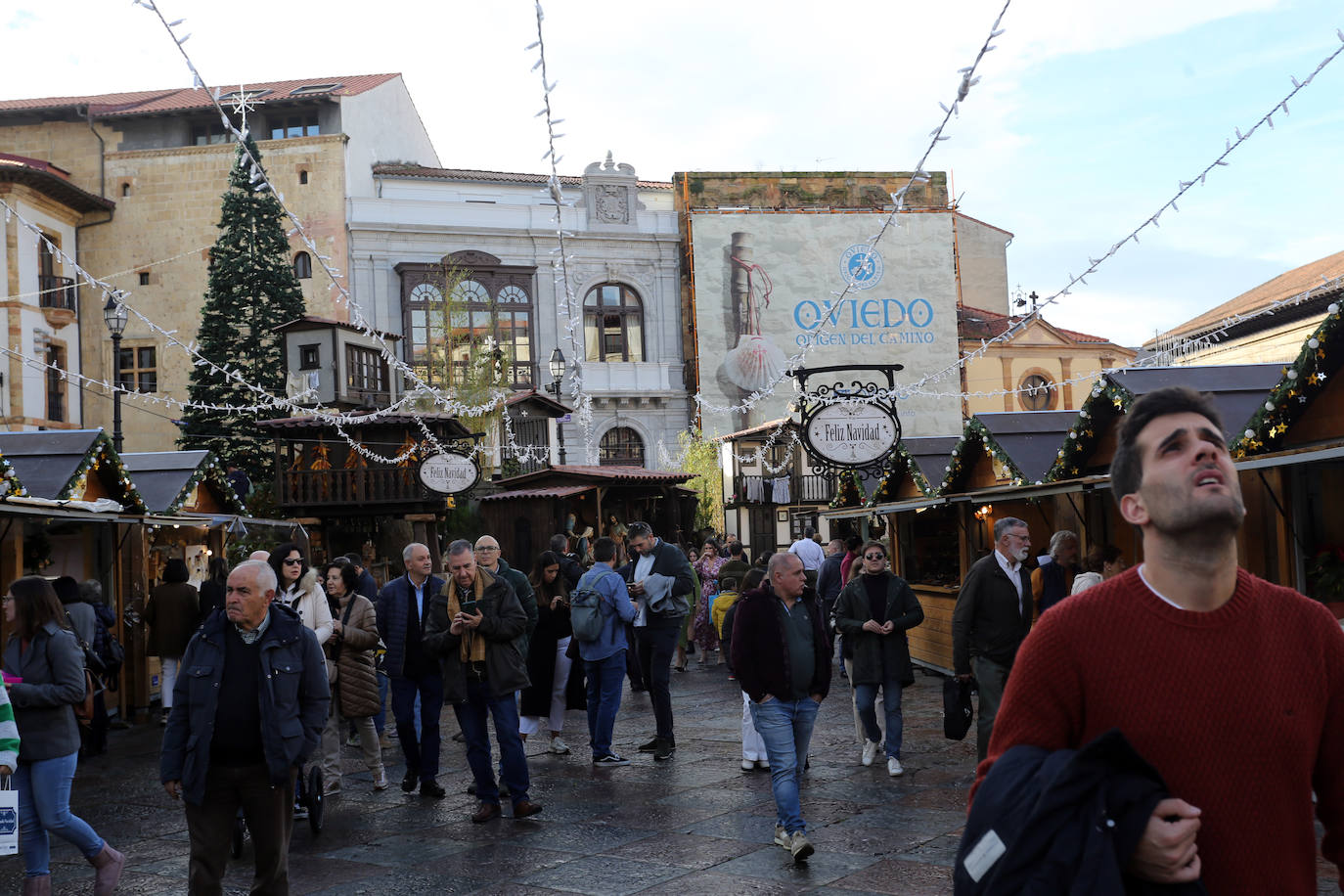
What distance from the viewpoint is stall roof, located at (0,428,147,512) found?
1246 centimetres

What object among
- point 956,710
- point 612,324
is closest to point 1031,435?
point 956,710

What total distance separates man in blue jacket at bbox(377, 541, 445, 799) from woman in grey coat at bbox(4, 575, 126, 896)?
2.95 m

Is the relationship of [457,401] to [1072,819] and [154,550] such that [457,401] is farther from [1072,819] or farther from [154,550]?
[1072,819]

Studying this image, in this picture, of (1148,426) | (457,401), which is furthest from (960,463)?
(457,401)

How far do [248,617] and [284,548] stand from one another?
3708mm

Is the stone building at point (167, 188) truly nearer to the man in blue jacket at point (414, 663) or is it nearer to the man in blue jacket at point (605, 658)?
the man in blue jacket at point (605, 658)

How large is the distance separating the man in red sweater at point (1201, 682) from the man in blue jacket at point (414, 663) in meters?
7.05

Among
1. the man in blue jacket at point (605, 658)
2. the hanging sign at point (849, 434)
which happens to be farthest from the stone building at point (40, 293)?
the man in blue jacket at point (605, 658)

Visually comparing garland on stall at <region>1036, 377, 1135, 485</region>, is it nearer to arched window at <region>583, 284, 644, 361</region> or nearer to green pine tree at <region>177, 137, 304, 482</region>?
green pine tree at <region>177, 137, 304, 482</region>

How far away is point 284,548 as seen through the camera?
9000mm

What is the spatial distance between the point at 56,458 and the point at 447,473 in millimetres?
10806

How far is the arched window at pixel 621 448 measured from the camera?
45.4 metres

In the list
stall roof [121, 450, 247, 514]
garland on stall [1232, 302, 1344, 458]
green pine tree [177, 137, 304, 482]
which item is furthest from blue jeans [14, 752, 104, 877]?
green pine tree [177, 137, 304, 482]

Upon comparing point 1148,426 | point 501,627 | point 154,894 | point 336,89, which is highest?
point 336,89
